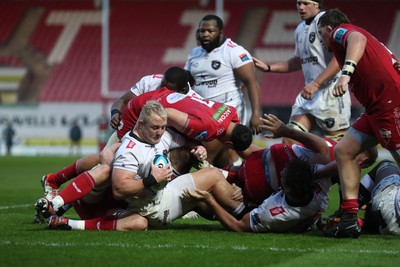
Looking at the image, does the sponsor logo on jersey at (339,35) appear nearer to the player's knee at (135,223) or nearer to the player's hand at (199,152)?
the player's hand at (199,152)

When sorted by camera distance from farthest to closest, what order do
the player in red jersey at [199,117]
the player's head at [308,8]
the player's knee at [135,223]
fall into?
the player's head at [308,8] < the player in red jersey at [199,117] < the player's knee at [135,223]

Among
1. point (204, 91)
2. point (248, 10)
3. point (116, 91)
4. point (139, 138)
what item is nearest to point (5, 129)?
point (116, 91)

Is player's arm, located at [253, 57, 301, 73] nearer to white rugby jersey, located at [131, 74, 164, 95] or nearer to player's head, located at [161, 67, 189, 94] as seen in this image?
white rugby jersey, located at [131, 74, 164, 95]

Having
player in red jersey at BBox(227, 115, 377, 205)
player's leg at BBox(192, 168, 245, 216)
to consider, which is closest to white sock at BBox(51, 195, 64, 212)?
player's leg at BBox(192, 168, 245, 216)

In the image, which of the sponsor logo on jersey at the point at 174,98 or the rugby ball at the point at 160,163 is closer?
the rugby ball at the point at 160,163

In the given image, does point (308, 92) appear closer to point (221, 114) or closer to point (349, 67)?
point (221, 114)

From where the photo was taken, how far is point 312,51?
10.9m

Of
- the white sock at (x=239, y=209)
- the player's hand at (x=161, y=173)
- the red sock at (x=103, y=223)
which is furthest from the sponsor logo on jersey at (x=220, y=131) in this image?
the red sock at (x=103, y=223)

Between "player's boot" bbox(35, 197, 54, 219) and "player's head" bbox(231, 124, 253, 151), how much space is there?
192 cm

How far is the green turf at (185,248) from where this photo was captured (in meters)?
6.09

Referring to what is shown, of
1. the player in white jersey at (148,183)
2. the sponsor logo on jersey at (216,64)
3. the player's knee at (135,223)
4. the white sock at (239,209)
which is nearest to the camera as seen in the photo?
the player in white jersey at (148,183)

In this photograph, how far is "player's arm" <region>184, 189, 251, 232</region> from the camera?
7715 millimetres

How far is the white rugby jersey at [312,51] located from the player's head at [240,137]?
102 inches

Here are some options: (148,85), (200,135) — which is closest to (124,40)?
(148,85)
